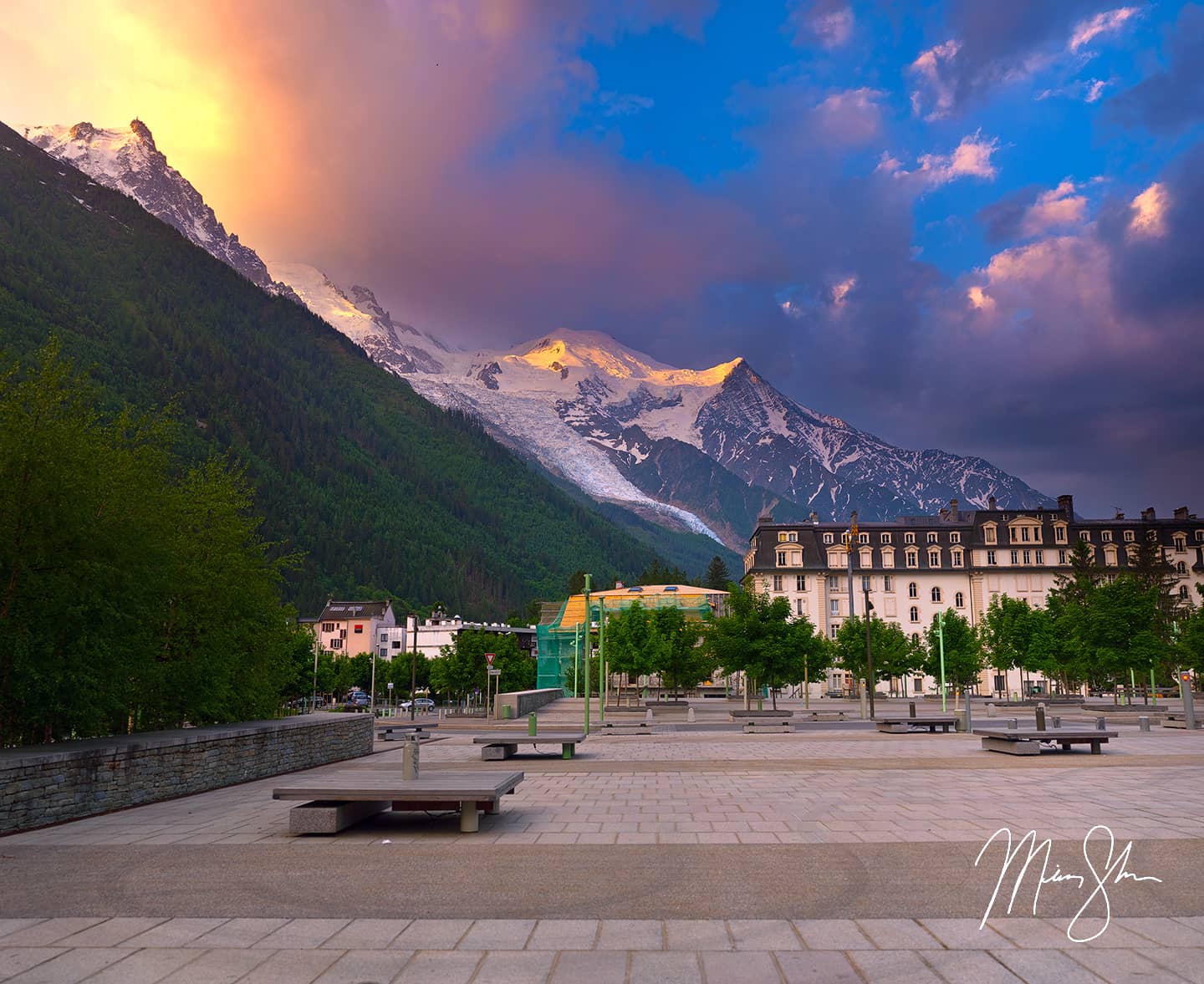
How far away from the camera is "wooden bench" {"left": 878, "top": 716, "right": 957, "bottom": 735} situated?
3309cm

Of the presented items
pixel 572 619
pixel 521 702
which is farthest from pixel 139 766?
pixel 572 619

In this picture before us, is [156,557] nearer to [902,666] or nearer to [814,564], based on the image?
[902,666]

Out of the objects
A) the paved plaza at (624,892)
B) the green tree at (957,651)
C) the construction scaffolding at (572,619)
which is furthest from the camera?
the construction scaffolding at (572,619)

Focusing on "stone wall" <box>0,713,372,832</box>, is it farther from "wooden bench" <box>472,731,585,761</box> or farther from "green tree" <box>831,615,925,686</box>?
"green tree" <box>831,615,925,686</box>

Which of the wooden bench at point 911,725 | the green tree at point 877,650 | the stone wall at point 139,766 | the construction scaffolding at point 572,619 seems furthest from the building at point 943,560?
the stone wall at point 139,766

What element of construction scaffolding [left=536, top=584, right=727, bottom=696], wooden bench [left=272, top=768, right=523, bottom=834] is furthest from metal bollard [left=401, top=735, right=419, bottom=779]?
construction scaffolding [left=536, top=584, right=727, bottom=696]

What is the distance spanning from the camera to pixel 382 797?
11.7 m

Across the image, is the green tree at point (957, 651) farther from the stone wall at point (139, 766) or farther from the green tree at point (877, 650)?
the stone wall at point (139, 766)

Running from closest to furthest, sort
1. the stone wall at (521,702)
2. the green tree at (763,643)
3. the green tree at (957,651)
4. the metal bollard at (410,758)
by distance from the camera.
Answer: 1. the metal bollard at (410,758)
2. the green tree at (763,643)
3. the stone wall at (521,702)
4. the green tree at (957,651)
